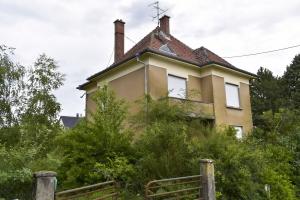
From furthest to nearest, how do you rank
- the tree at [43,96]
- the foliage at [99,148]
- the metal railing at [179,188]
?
the tree at [43,96], the foliage at [99,148], the metal railing at [179,188]

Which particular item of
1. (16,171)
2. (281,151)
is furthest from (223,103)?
(16,171)

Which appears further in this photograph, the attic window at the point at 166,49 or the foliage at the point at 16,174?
the attic window at the point at 166,49

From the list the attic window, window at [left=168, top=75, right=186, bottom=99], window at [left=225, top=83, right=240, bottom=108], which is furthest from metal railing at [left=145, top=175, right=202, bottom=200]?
window at [left=225, top=83, right=240, bottom=108]

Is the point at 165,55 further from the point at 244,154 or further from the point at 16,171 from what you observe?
the point at 16,171

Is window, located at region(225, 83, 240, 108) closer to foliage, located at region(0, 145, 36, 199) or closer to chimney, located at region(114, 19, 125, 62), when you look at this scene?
chimney, located at region(114, 19, 125, 62)

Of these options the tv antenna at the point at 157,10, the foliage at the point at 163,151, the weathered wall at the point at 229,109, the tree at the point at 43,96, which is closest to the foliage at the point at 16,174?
the foliage at the point at 163,151

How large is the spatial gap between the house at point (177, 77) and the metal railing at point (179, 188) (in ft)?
26.1

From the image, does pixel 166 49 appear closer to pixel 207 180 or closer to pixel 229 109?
pixel 229 109

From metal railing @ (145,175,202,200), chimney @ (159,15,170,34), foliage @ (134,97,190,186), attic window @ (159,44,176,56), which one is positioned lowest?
metal railing @ (145,175,202,200)

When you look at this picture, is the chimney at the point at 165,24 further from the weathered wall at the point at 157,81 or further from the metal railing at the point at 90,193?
Answer: the metal railing at the point at 90,193

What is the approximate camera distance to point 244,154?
1106 cm

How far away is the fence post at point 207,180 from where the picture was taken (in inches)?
373

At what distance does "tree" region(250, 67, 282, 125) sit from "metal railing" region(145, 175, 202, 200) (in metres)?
32.4

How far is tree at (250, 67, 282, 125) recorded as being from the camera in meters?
41.0
